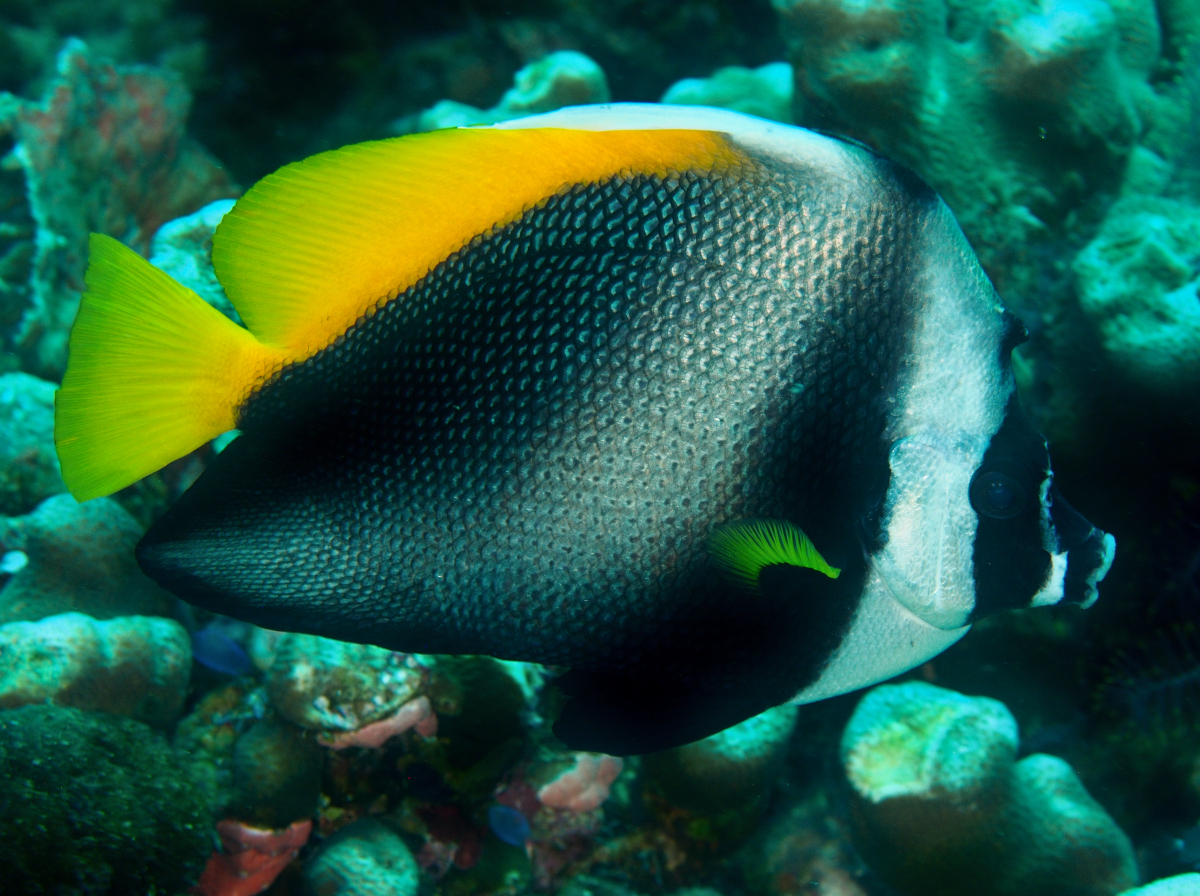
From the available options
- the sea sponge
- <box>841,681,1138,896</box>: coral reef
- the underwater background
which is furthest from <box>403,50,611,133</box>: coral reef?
<box>841,681,1138,896</box>: coral reef

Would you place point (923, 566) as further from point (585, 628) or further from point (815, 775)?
point (815, 775)

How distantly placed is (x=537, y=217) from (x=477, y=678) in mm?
1413

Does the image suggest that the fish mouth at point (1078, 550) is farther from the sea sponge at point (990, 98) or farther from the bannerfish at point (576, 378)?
the sea sponge at point (990, 98)

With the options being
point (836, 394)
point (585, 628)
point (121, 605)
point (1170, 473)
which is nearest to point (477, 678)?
point (585, 628)

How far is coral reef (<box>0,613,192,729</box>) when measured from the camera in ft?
6.02

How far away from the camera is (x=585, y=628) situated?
945 mm

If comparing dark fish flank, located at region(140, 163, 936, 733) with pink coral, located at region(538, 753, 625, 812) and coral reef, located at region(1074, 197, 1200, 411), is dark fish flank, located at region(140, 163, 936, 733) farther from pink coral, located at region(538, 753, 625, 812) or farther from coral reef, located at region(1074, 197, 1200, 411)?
coral reef, located at region(1074, 197, 1200, 411)

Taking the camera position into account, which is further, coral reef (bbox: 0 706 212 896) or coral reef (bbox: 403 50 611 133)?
coral reef (bbox: 403 50 611 133)

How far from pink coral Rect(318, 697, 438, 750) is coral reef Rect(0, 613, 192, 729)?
0.53 metres

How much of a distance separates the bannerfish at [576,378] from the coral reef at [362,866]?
48.9 inches

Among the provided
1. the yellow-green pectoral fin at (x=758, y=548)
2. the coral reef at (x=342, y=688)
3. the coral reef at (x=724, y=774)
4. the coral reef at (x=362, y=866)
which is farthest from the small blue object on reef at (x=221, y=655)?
the yellow-green pectoral fin at (x=758, y=548)

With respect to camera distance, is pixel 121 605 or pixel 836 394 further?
pixel 121 605

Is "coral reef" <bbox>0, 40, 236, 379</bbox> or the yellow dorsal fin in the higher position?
the yellow dorsal fin

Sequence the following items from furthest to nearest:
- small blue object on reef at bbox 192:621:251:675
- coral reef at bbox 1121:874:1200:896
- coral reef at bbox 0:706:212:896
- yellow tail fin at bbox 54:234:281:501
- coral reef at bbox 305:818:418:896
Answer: small blue object on reef at bbox 192:621:251:675 < coral reef at bbox 305:818:418:896 < coral reef at bbox 1121:874:1200:896 < coral reef at bbox 0:706:212:896 < yellow tail fin at bbox 54:234:281:501
